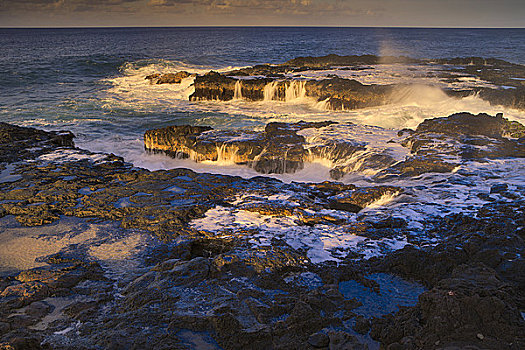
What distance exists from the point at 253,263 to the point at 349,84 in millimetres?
14297

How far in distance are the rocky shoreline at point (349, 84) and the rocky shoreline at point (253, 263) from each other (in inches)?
325

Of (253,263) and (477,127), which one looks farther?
(477,127)

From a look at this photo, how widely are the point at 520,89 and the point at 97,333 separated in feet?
56.3

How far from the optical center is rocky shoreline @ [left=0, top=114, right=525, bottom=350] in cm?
330

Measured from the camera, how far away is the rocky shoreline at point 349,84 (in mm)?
16297

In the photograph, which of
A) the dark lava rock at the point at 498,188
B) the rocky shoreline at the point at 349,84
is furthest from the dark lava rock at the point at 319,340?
the rocky shoreline at the point at 349,84

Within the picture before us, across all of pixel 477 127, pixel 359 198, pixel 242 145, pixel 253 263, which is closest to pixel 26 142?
pixel 242 145

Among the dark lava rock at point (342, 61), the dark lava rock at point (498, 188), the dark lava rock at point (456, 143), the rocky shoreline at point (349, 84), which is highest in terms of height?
the dark lava rock at point (342, 61)

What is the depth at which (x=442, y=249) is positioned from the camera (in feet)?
15.0

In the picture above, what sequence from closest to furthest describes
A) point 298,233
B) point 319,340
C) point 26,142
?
point 319,340 → point 298,233 → point 26,142

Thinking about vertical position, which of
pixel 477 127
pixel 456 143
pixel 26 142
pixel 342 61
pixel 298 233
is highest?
pixel 342 61

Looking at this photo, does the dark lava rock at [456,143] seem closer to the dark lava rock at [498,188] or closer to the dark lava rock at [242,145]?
the dark lava rock at [498,188]

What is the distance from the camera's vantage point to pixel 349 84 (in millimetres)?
17328

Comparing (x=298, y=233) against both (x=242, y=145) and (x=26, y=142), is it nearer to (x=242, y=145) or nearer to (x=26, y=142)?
(x=242, y=145)
